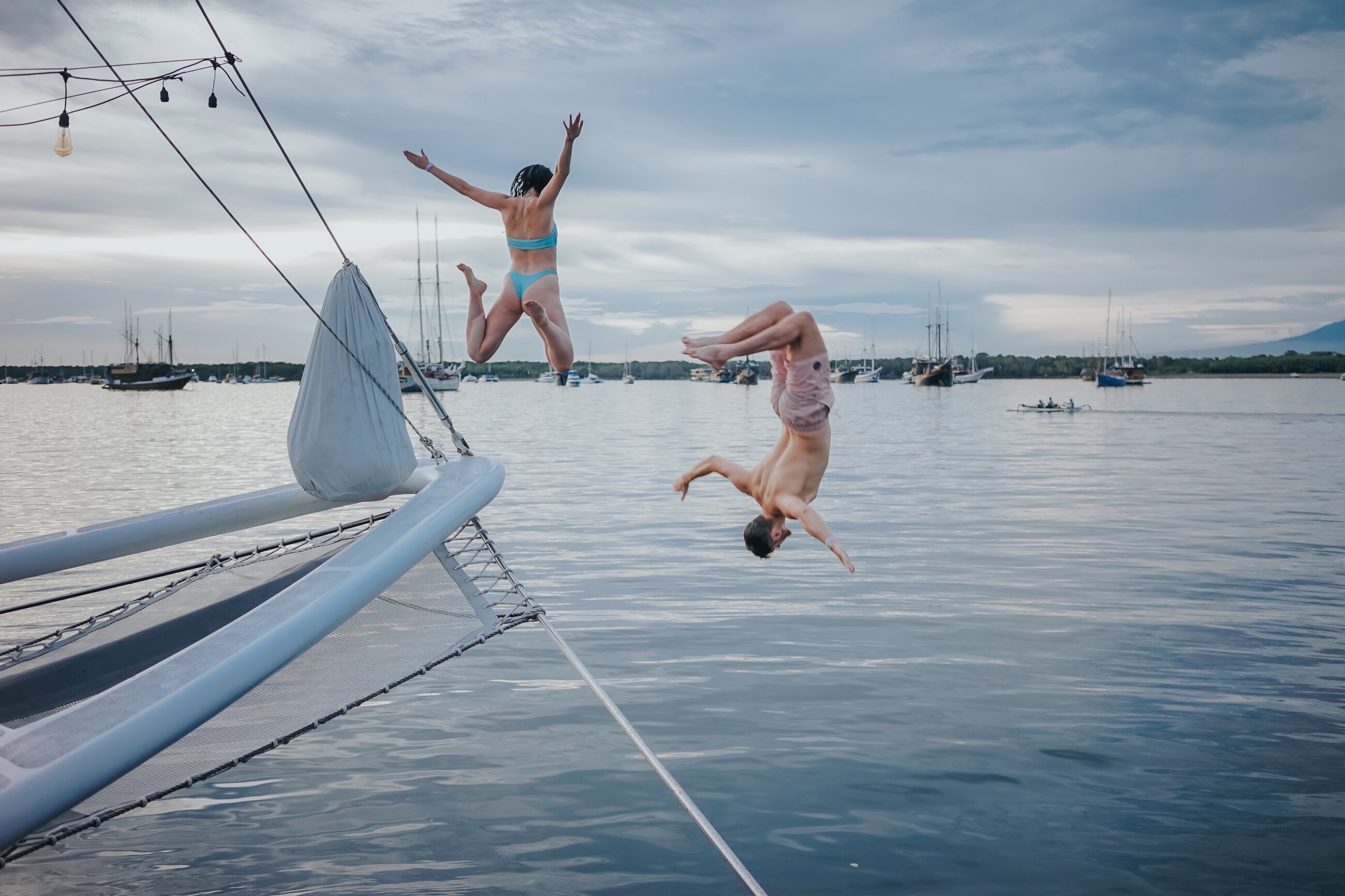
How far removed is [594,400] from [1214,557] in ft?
319

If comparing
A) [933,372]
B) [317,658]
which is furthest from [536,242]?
[933,372]

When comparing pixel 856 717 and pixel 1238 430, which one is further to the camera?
pixel 1238 430

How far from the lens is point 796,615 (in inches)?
607

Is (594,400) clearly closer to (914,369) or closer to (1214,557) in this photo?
(914,369)

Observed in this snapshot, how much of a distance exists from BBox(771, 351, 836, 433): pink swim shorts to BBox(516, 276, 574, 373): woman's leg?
1.37 metres

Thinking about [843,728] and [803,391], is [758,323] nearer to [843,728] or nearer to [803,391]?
[803,391]

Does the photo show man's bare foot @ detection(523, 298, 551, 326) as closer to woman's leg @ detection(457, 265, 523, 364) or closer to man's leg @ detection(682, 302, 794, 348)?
woman's leg @ detection(457, 265, 523, 364)

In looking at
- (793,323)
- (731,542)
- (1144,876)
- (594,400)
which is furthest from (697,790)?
(594,400)

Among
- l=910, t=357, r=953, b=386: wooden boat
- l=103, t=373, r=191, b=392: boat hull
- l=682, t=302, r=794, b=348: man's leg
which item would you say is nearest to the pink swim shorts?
l=682, t=302, r=794, b=348: man's leg

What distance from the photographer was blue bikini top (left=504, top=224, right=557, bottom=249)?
6.06 meters

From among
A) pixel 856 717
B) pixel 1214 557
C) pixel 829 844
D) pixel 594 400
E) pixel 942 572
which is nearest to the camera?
pixel 829 844

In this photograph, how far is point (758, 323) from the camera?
4715 mm

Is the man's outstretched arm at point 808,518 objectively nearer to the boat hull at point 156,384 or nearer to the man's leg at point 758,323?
the man's leg at point 758,323

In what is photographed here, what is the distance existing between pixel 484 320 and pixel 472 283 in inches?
9.4
